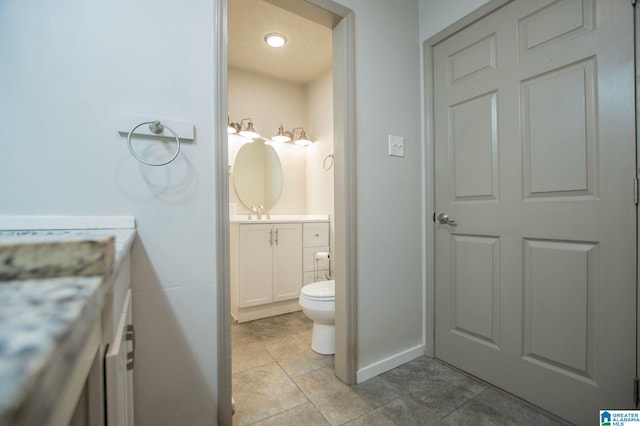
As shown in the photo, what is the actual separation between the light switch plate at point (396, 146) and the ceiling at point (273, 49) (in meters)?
1.03

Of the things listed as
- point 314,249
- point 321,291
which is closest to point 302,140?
point 314,249

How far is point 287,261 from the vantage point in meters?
2.65

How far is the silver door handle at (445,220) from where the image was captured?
170 cm

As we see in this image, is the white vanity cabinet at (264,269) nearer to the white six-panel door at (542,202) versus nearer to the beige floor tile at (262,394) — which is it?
the beige floor tile at (262,394)

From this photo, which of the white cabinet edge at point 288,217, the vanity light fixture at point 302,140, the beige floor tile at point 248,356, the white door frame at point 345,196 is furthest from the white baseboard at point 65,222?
the vanity light fixture at point 302,140

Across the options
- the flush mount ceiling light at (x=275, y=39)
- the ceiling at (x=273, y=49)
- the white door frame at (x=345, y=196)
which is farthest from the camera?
the flush mount ceiling light at (x=275, y=39)

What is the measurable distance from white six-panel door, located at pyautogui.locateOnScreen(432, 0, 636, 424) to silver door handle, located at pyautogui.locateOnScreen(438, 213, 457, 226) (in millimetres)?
25

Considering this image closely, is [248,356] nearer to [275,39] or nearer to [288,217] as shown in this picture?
[288,217]

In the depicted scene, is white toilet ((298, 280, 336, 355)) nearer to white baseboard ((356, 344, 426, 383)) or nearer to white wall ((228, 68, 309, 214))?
white baseboard ((356, 344, 426, 383))

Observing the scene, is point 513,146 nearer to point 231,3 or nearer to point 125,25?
point 125,25

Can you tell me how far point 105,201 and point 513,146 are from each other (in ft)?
5.93

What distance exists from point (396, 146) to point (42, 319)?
68.0 inches

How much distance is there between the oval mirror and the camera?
2998mm

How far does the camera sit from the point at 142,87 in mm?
1078
